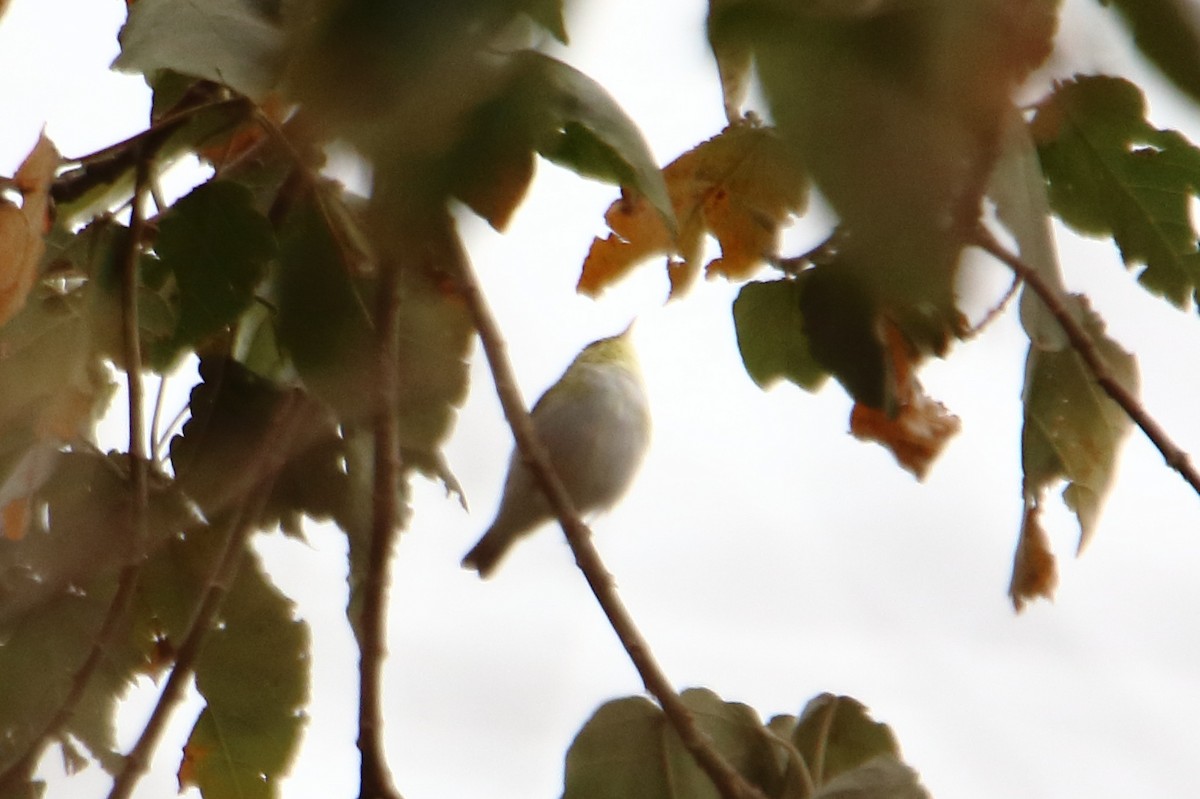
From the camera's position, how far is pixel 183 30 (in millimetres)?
461

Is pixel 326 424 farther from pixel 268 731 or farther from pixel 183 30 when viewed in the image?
pixel 183 30

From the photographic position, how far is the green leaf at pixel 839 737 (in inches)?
31.5

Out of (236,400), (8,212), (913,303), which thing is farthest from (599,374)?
(913,303)

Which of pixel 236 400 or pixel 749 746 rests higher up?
pixel 236 400

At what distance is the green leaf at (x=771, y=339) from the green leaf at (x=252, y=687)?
34 centimetres

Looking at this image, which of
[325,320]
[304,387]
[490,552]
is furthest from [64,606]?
[490,552]

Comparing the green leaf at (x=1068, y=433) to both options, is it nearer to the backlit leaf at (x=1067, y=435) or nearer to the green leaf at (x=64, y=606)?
the backlit leaf at (x=1067, y=435)

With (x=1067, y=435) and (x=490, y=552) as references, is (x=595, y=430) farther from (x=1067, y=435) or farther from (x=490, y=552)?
(x=1067, y=435)

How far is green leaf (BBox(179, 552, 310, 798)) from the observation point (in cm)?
81

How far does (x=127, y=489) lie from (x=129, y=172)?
7.9 inches

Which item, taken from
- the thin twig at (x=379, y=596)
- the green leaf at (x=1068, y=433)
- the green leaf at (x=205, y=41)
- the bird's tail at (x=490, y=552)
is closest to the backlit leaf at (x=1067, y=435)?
the green leaf at (x=1068, y=433)

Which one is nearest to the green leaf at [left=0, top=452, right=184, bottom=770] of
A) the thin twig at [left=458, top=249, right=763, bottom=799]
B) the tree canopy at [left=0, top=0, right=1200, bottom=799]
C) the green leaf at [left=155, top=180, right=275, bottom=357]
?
the tree canopy at [left=0, top=0, right=1200, bottom=799]

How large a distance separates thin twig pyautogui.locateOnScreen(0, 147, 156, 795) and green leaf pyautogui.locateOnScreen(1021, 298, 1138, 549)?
1.68 feet

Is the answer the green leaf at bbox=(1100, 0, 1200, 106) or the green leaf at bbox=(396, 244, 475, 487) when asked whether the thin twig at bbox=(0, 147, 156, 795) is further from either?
the green leaf at bbox=(1100, 0, 1200, 106)
